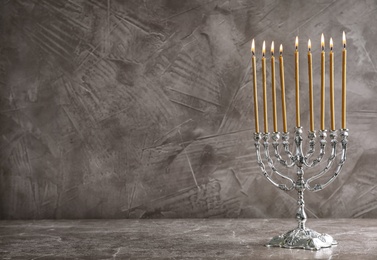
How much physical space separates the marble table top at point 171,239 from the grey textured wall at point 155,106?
99mm

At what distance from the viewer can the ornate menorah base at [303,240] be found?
1.80 meters

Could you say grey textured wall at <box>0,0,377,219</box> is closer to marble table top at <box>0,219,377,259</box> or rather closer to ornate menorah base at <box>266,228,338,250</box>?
marble table top at <box>0,219,377,259</box>

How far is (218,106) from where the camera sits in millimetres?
2385

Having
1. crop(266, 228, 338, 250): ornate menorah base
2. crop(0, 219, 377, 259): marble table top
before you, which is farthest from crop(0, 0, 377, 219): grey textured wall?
crop(266, 228, 338, 250): ornate menorah base

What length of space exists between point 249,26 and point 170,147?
0.52 m

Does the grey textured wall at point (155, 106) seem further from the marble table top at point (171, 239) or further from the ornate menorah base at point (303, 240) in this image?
the ornate menorah base at point (303, 240)

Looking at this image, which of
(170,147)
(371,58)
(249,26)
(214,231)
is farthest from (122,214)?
(371,58)

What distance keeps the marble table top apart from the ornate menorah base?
25mm

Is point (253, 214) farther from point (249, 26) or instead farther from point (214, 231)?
point (249, 26)

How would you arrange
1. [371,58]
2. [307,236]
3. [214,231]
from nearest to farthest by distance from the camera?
1. [307,236]
2. [214,231]
3. [371,58]

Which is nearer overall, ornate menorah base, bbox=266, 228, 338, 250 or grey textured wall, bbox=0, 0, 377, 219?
ornate menorah base, bbox=266, 228, 338, 250

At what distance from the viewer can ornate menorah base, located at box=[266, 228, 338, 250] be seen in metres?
1.80

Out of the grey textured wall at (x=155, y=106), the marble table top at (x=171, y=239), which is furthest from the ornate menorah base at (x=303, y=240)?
the grey textured wall at (x=155, y=106)

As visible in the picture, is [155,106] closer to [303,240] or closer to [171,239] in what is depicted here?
[171,239]
